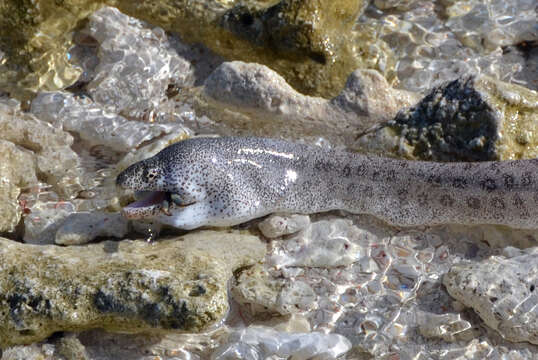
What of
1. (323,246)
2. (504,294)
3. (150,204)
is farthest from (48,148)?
(504,294)

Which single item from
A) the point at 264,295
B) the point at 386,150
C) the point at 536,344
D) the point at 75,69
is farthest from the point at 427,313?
the point at 75,69

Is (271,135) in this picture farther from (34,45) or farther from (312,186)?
(34,45)

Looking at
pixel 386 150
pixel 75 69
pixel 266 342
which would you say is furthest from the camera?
pixel 75 69

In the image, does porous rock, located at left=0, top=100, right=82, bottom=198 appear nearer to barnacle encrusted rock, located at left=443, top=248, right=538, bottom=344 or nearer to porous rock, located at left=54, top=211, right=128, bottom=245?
porous rock, located at left=54, top=211, right=128, bottom=245

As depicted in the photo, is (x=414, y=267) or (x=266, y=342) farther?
(x=414, y=267)

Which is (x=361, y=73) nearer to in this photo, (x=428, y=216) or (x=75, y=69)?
(x=428, y=216)

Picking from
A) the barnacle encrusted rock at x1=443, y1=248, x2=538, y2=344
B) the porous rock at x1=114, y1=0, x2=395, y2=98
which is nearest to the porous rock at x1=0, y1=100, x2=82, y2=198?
the porous rock at x1=114, y1=0, x2=395, y2=98
